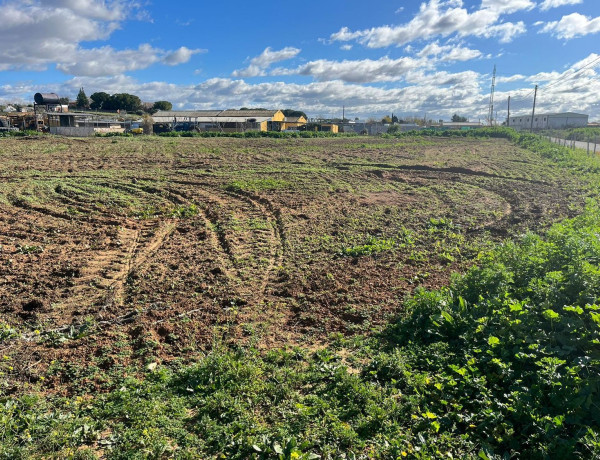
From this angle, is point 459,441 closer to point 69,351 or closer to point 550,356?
point 550,356

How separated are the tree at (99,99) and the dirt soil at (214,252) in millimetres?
90313

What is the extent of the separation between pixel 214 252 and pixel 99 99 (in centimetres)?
10454

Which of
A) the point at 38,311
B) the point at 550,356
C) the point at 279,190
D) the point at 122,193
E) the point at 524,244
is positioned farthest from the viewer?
the point at 279,190

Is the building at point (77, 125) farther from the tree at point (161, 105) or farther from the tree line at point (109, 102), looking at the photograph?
the tree at point (161, 105)

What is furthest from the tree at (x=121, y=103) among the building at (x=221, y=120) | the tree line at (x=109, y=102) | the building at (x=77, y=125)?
the building at (x=77, y=125)

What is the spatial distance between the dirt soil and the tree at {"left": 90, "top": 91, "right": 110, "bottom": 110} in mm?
90313

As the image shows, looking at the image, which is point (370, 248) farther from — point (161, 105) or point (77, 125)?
point (161, 105)

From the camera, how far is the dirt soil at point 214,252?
5406mm

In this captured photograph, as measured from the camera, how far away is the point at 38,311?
5879mm

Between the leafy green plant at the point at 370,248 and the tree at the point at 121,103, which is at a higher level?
the tree at the point at 121,103

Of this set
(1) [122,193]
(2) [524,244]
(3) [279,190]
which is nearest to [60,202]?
(1) [122,193]

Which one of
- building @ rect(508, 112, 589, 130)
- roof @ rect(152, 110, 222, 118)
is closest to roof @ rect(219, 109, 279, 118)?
roof @ rect(152, 110, 222, 118)

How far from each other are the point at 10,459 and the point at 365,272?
575cm

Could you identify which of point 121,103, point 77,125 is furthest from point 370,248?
point 121,103
